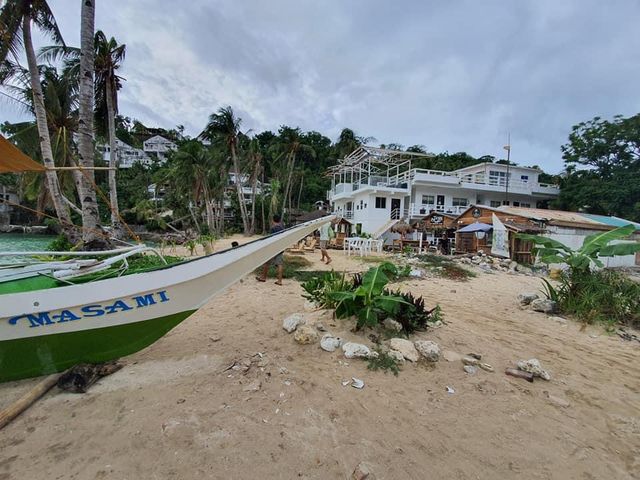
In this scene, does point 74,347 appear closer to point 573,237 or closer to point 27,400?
point 27,400

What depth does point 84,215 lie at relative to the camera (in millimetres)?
7312

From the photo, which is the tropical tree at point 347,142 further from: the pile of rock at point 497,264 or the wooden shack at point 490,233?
the pile of rock at point 497,264

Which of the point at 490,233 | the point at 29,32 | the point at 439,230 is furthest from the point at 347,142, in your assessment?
the point at 29,32

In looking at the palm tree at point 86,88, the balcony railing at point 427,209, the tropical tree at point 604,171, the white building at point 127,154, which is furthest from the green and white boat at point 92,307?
the white building at point 127,154

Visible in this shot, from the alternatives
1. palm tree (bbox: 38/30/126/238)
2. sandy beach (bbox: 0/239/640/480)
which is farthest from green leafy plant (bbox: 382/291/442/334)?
palm tree (bbox: 38/30/126/238)

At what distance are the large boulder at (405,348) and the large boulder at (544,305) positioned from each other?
3980 mm

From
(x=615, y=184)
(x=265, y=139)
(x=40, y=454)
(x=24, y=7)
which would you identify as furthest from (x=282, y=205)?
(x=40, y=454)

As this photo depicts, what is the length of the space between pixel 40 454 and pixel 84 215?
22.8 feet

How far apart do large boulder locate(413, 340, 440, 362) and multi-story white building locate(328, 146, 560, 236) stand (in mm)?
17796

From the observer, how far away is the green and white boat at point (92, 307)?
2.44 meters

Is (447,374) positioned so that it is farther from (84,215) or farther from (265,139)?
(265,139)

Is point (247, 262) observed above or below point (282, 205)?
below

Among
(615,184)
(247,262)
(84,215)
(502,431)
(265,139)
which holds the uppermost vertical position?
(265,139)

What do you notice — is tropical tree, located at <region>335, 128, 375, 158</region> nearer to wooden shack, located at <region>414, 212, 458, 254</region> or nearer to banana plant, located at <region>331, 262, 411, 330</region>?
wooden shack, located at <region>414, 212, 458, 254</region>
